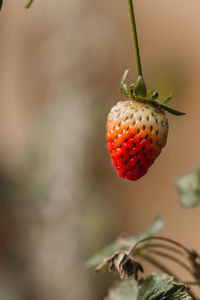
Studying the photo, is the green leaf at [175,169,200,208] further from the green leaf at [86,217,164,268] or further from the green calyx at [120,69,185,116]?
the green calyx at [120,69,185,116]

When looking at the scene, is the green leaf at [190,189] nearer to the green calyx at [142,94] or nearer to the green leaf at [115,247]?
the green leaf at [115,247]

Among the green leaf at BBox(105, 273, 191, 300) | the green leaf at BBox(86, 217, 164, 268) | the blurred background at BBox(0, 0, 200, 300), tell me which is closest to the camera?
the green leaf at BBox(105, 273, 191, 300)

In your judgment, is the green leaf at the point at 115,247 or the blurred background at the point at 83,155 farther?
the blurred background at the point at 83,155

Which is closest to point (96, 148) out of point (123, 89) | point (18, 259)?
point (18, 259)

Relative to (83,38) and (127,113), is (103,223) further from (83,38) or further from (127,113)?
(127,113)

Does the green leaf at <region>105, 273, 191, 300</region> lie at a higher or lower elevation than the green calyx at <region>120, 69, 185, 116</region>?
lower

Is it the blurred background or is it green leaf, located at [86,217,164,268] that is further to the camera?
the blurred background

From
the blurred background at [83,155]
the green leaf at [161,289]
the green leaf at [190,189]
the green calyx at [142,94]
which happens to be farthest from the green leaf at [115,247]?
the blurred background at [83,155]

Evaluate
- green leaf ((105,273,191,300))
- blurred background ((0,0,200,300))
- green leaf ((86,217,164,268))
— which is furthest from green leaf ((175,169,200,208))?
blurred background ((0,0,200,300))
